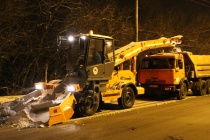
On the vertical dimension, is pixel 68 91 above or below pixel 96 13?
below

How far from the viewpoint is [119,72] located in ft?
45.6

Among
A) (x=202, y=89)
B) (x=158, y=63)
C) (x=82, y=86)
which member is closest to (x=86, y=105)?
(x=82, y=86)

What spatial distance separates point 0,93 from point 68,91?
905 centimetres

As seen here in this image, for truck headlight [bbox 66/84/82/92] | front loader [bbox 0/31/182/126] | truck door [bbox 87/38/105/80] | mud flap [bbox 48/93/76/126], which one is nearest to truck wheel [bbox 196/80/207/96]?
front loader [bbox 0/31/182/126]

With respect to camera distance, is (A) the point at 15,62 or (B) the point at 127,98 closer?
(B) the point at 127,98

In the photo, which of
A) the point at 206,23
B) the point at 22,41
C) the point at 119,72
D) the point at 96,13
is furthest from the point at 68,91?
the point at 206,23

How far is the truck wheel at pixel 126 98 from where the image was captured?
13594 millimetres

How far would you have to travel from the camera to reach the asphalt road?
859 cm

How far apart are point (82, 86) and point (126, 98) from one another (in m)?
2.70

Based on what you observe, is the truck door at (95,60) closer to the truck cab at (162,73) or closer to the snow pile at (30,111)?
the snow pile at (30,111)

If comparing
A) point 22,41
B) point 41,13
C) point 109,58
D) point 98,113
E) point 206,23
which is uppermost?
point 206,23

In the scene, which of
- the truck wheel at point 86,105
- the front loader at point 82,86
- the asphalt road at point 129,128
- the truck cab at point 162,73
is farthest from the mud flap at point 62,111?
the truck cab at point 162,73

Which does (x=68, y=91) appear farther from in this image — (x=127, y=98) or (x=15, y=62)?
(x=15, y=62)

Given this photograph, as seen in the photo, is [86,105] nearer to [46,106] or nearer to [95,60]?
[46,106]
